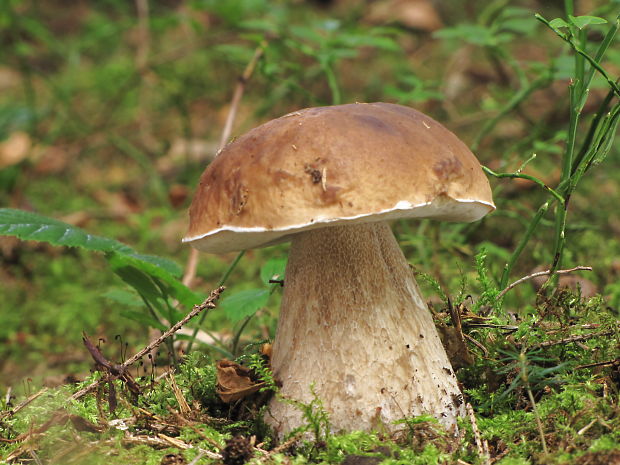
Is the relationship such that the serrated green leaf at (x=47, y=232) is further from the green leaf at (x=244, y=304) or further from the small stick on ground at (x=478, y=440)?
the small stick on ground at (x=478, y=440)

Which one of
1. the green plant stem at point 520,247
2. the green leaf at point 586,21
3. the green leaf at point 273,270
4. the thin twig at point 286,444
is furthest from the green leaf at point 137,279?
the green leaf at point 586,21

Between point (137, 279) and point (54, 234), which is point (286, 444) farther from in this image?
point (54, 234)

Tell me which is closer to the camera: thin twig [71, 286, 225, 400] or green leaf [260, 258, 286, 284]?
thin twig [71, 286, 225, 400]

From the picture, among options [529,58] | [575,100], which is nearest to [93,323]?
[575,100]

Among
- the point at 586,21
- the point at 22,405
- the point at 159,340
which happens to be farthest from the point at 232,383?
the point at 586,21

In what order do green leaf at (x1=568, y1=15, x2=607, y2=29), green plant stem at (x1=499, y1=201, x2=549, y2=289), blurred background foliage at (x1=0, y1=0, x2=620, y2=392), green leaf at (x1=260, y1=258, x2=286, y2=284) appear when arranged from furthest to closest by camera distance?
blurred background foliage at (x1=0, y1=0, x2=620, y2=392) < green leaf at (x1=260, y1=258, x2=286, y2=284) < green plant stem at (x1=499, y1=201, x2=549, y2=289) < green leaf at (x1=568, y1=15, x2=607, y2=29)

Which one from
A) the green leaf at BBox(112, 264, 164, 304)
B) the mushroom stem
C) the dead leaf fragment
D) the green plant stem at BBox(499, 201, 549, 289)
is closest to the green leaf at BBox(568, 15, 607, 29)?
the green plant stem at BBox(499, 201, 549, 289)

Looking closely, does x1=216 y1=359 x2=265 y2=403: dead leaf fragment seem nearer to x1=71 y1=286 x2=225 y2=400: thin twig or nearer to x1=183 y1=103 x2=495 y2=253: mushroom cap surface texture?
x1=71 y1=286 x2=225 y2=400: thin twig
